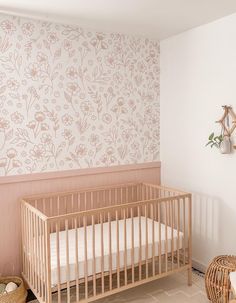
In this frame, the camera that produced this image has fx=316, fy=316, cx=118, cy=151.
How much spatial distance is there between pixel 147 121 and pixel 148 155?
0.38m

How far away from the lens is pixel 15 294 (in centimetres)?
244

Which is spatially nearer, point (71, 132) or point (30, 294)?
point (30, 294)

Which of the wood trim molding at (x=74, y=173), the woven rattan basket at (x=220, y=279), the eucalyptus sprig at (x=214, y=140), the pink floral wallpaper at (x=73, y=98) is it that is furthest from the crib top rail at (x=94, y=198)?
the woven rattan basket at (x=220, y=279)

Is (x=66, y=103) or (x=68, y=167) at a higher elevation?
(x=66, y=103)

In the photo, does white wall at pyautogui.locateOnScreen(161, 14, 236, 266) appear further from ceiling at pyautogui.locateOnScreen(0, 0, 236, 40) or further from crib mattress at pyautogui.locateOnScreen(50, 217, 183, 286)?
crib mattress at pyautogui.locateOnScreen(50, 217, 183, 286)

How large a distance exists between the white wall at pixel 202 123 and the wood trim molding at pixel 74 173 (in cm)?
30

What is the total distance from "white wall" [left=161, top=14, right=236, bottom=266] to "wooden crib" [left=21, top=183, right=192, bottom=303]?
0.32 meters

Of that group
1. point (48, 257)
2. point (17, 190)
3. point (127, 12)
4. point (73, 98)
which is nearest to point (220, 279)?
point (48, 257)

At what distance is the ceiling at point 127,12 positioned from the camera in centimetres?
245

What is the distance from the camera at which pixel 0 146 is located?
267cm

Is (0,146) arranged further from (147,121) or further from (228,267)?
(228,267)

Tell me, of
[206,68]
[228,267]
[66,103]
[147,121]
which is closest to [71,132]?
[66,103]

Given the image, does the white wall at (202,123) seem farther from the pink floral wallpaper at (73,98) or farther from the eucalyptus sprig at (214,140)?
the pink floral wallpaper at (73,98)

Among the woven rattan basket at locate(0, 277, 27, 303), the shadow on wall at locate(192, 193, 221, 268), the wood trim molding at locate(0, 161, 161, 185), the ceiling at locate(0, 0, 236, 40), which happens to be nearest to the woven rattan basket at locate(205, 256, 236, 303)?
the shadow on wall at locate(192, 193, 221, 268)
